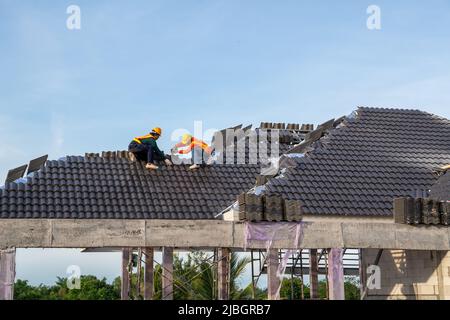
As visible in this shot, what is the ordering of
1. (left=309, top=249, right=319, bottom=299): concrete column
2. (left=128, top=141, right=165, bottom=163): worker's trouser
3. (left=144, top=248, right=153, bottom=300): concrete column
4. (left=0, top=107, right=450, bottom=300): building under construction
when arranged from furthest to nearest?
(left=128, top=141, right=165, bottom=163): worker's trouser
(left=309, top=249, right=319, bottom=299): concrete column
(left=144, top=248, right=153, bottom=300): concrete column
(left=0, top=107, right=450, bottom=300): building under construction

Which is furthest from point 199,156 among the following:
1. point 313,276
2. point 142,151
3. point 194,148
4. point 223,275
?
point 313,276

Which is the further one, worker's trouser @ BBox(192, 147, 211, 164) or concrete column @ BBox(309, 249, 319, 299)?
worker's trouser @ BBox(192, 147, 211, 164)

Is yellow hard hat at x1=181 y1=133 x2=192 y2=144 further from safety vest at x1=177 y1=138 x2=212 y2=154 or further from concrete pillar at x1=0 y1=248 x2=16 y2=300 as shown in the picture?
concrete pillar at x1=0 y1=248 x2=16 y2=300

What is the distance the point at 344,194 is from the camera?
761 inches

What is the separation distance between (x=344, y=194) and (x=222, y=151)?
19.5ft

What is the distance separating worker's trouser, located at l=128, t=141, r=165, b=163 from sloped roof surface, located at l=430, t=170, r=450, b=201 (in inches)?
349

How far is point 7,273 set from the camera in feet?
40.2

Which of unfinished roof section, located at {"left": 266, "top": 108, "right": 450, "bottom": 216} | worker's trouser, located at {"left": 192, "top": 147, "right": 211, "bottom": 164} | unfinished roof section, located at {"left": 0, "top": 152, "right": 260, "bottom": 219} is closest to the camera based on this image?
unfinished roof section, located at {"left": 0, "top": 152, "right": 260, "bottom": 219}

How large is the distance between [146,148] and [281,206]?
29.2ft

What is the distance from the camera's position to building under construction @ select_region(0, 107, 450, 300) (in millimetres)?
13078

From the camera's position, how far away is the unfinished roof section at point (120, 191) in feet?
61.8

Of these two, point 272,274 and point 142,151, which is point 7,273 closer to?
point 272,274

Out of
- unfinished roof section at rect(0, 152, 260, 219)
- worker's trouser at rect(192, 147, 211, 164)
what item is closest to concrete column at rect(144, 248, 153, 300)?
unfinished roof section at rect(0, 152, 260, 219)
